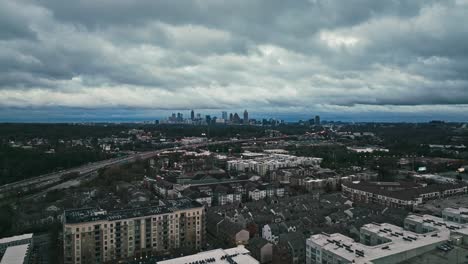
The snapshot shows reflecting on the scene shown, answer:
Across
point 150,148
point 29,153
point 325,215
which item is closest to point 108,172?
point 29,153

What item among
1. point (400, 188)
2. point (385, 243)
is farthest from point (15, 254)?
point (400, 188)

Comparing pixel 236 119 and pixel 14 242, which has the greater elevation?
pixel 236 119

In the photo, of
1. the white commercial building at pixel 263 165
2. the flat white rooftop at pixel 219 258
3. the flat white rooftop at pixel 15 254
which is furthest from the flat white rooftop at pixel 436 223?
the white commercial building at pixel 263 165

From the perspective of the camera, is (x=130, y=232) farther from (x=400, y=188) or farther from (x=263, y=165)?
(x=263, y=165)

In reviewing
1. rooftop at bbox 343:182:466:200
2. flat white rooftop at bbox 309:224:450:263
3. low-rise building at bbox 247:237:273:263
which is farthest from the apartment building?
low-rise building at bbox 247:237:273:263

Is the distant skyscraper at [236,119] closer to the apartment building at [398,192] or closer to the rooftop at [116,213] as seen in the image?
the apartment building at [398,192]

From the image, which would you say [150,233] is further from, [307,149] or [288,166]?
[307,149]

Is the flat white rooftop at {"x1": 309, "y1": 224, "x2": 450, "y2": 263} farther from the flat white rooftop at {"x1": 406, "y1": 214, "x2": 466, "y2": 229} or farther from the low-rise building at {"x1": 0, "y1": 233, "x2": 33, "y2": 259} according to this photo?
the low-rise building at {"x1": 0, "y1": 233, "x2": 33, "y2": 259}
